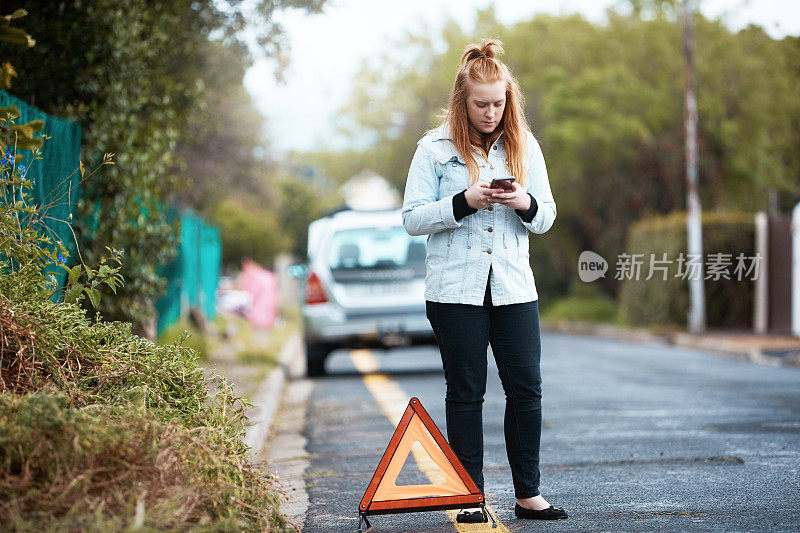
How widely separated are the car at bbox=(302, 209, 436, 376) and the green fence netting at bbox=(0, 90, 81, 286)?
5.60 meters

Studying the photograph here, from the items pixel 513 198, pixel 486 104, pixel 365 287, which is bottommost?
pixel 365 287

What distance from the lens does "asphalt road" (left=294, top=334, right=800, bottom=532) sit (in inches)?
191

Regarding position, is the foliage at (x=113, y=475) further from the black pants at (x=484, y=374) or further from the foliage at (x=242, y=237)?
the foliage at (x=242, y=237)

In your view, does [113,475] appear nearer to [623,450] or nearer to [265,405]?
[623,450]

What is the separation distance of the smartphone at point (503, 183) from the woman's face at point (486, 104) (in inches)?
13.2

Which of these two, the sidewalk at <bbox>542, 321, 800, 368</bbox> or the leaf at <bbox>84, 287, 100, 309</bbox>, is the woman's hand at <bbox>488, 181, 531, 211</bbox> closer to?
the leaf at <bbox>84, 287, 100, 309</bbox>

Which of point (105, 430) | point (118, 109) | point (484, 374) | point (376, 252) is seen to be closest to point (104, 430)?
point (105, 430)

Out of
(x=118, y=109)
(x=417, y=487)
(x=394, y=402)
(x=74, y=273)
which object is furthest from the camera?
(x=394, y=402)

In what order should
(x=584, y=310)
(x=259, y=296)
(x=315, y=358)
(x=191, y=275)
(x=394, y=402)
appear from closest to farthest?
(x=394, y=402)
(x=315, y=358)
(x=191, y=275)
(x=259, y=296)
(x=584, y=310)

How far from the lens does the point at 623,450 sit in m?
6.80

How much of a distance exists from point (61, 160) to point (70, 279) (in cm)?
241

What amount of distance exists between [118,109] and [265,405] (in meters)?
→ 2.88

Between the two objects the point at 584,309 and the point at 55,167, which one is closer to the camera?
the point at 55,167

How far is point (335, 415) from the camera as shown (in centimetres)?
946
